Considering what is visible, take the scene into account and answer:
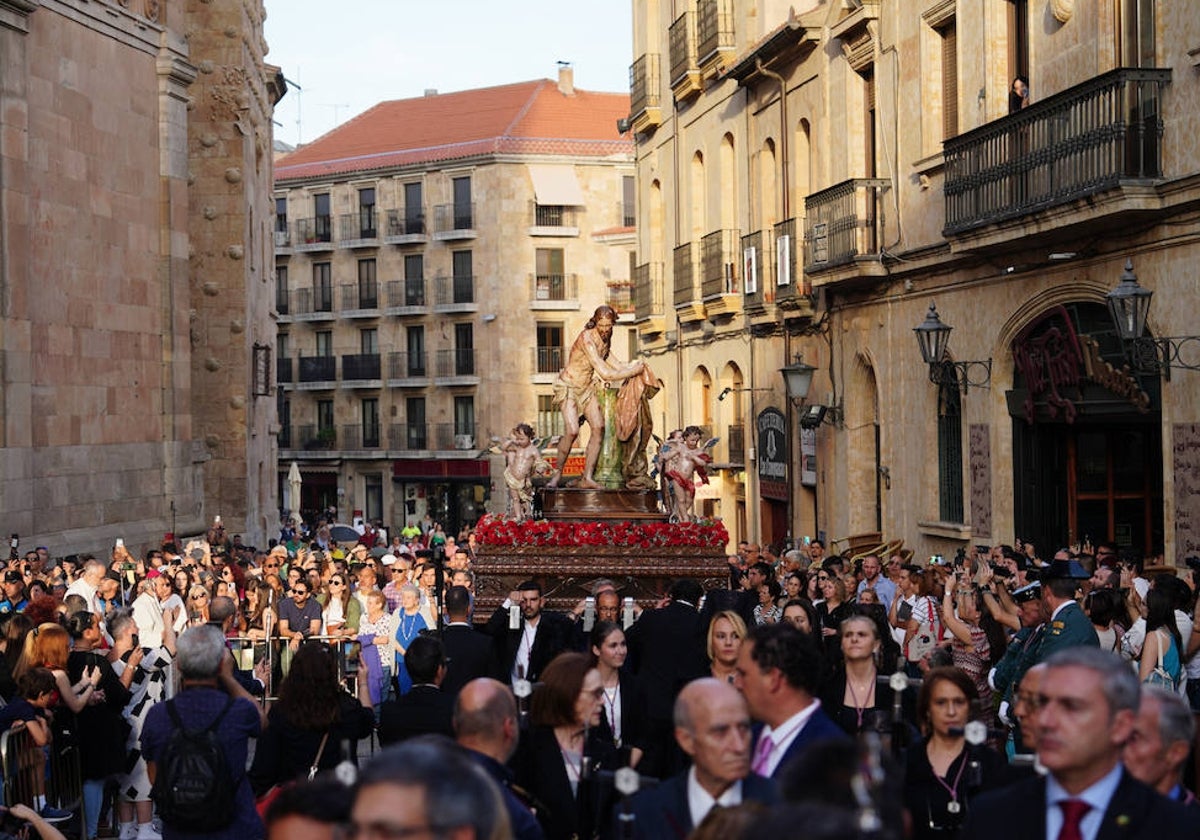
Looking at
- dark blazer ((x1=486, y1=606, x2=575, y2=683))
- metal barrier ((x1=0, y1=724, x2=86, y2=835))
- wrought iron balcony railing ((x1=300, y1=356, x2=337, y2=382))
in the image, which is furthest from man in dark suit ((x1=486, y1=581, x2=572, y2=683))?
wrought iron balcony railing ((x1=300, y1=356, x2=337, y2=382))

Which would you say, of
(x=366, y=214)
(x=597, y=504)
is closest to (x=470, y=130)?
(x=366, y=214)

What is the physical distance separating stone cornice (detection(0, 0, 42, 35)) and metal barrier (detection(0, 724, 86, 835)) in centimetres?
1546

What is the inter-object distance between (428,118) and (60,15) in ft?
138

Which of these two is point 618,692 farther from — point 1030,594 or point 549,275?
point 549,275

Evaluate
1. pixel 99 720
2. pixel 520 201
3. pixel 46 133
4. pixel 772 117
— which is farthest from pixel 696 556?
pixel 520 201

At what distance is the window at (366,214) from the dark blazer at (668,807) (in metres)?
60.7

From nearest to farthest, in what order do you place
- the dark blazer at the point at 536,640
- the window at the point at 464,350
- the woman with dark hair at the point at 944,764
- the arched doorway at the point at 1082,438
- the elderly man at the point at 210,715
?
the woman with dark hair at the point at 944,764 → the elderly man at the point at 210,715 → the dark blazer at the point at 536,640 → the arched doorway at the point at 1082,438 → the window at the point at 464,350

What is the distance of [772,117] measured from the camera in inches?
1249

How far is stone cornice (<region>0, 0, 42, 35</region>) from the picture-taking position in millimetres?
24250

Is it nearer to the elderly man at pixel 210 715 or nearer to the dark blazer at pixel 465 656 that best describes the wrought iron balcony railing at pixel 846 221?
the dark blazer at pixel 465 656

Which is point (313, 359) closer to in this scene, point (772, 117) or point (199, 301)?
point (199, 301)

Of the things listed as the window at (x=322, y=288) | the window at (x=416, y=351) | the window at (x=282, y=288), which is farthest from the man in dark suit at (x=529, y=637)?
the window at (x=282, y=288)

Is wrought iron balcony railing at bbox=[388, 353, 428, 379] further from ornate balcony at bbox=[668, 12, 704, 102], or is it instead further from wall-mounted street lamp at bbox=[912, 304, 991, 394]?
wall-mounted street lamp at bbox=[912, 304, 991, 394]

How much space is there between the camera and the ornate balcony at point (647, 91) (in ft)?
130
